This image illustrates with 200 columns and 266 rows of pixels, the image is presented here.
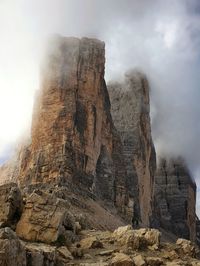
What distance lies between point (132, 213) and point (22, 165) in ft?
57.0

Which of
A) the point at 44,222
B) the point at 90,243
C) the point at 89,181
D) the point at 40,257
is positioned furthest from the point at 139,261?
the point at 89,181

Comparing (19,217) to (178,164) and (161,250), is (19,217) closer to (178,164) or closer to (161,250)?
(161,250)

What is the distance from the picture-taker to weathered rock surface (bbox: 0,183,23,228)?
84.2 feet

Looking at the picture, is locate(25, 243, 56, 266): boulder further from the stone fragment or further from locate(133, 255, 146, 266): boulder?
locate(133, 255, 146, 266): boulder

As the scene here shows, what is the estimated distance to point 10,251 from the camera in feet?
57.9

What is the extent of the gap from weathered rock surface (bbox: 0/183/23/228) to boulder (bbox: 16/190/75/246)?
0.35 m

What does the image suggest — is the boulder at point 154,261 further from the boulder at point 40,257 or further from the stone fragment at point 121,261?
the boulder at point 40,257

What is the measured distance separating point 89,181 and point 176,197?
217 ft

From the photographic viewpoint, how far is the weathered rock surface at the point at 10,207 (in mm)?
25672

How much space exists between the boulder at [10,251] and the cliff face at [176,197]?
9608 centimetres

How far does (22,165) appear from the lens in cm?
6719

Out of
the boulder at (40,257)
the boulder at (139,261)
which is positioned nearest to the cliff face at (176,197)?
the boulder at (139,261)

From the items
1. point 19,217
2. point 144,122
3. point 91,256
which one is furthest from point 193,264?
point 144,122

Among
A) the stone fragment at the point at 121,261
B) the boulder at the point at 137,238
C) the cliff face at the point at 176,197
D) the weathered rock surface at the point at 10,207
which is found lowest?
the stone fragment at the point at 121,261
